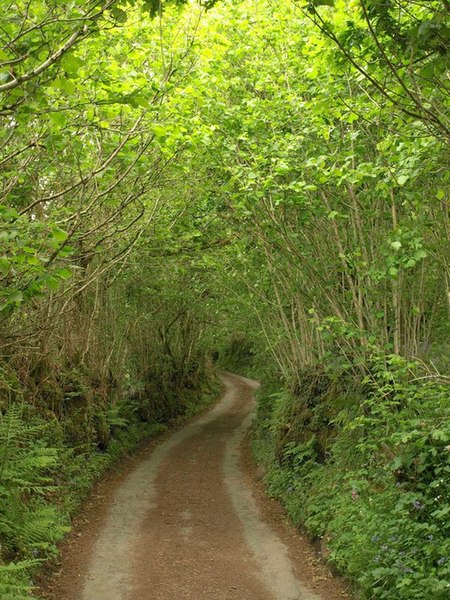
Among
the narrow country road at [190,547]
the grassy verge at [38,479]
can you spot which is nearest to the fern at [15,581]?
the grassy verge at [38,479]

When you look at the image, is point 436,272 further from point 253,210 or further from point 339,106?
point 339,106

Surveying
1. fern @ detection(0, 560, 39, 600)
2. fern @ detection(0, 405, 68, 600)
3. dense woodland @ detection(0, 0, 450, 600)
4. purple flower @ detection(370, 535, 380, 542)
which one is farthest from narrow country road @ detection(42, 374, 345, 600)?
purple flower @ detection(370, 535, 380, 542)

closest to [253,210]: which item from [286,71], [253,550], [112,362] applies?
[286,71]

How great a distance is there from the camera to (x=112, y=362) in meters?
19.5

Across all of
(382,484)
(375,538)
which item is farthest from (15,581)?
(382,484)

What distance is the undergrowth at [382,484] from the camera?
23.1ft

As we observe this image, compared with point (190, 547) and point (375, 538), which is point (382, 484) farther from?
point (190, 547)

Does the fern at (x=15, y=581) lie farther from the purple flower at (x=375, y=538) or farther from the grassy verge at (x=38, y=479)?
the purple flower at (x=375, y=538)

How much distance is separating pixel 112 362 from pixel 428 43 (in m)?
16.7

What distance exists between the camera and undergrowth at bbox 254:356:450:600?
7051 millimetres

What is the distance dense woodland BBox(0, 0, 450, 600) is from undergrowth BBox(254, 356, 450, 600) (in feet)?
0.15

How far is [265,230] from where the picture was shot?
12414mm

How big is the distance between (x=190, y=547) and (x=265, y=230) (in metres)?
6.40

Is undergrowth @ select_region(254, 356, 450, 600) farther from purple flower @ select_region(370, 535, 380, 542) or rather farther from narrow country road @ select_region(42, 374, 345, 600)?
narrow country road @ select_region(42, 374, 345, 600)
